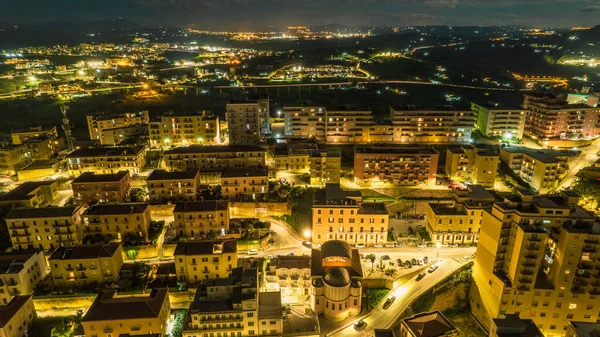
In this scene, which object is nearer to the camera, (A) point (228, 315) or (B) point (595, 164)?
(A) point (228, 315)

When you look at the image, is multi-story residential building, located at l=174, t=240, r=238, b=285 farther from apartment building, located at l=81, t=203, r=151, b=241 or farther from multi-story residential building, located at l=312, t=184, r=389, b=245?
multi-story residential building, located at l=312, t=184, r=389, b=245

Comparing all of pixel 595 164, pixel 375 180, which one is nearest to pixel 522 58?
pixel 595 164

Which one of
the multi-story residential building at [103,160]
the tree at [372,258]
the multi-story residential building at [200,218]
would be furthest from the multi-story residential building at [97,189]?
the tree at [372,258]

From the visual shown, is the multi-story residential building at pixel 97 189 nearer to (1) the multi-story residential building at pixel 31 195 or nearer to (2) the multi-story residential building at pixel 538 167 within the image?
(1) the multi-story residential building at pixel 31 195

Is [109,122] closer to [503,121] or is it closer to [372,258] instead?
[372,258]

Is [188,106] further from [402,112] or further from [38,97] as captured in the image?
[402,112]

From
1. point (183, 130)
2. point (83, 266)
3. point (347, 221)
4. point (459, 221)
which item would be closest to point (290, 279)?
point (347, 221)

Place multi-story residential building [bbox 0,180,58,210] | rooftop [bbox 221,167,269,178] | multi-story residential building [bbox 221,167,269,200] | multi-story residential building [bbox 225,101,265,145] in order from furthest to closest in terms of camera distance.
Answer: multi-story residential building [bbox 225,101,265,145]
rooftop [bbox 221,167,269,178]
multi-story residential building [bbox 221,167,269,200]
multi-story residential building [bbox 0,180,58,210]

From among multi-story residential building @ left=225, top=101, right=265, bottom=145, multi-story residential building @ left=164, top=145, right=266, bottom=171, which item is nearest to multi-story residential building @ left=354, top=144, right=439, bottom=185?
multi-story residential building @ left=164, top=145, right=266, bottom=171
